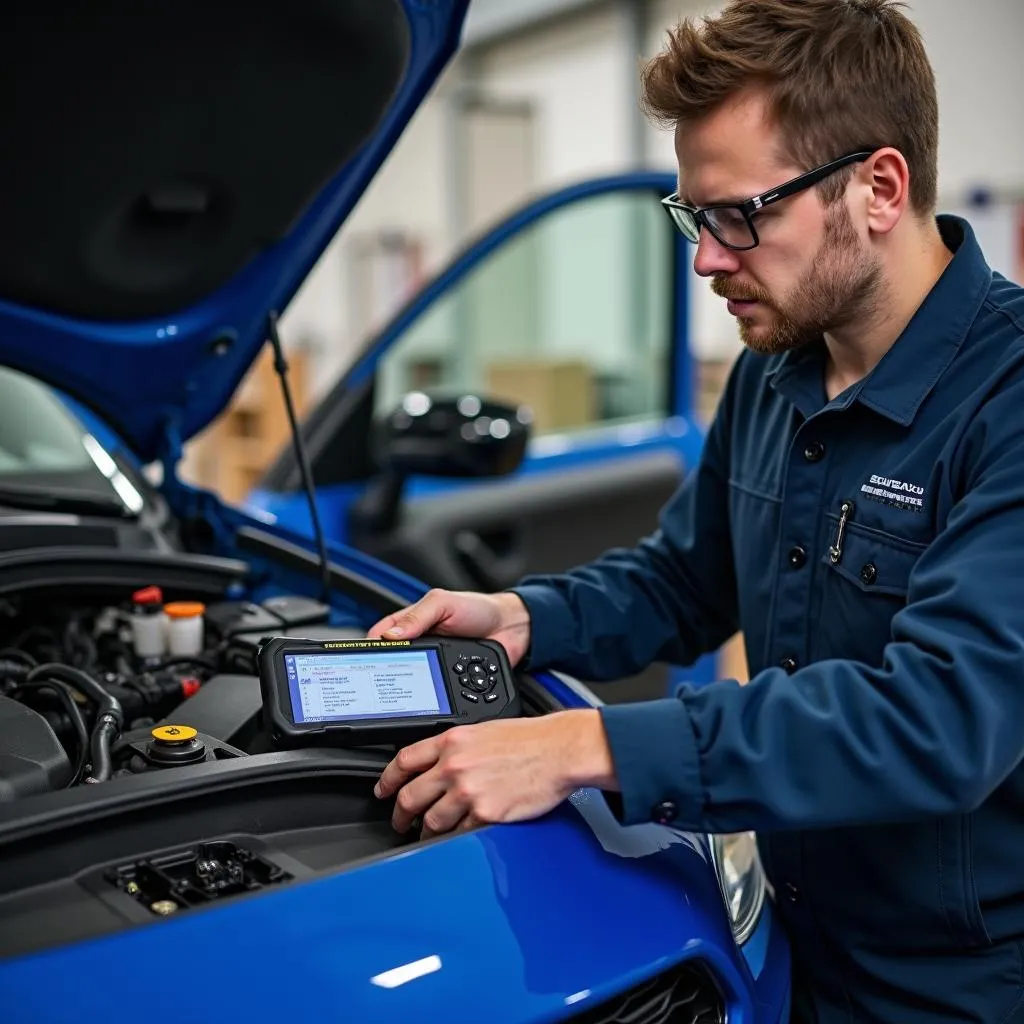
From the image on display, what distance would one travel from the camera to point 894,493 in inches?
50.6

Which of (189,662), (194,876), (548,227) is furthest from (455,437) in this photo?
(548,227)

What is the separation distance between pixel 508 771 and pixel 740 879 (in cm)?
48

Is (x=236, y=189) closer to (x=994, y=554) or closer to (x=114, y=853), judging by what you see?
(x=114, y=853)

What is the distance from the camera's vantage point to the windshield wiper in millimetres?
1822

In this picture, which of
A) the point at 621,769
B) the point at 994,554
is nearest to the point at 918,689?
the point at 994,554

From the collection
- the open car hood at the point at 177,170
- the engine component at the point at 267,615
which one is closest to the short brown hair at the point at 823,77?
the open car hood at the point at 177,170

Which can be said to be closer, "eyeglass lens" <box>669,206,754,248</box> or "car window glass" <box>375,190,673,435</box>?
"eyeglass lens" <box>669,206,754,248</box>

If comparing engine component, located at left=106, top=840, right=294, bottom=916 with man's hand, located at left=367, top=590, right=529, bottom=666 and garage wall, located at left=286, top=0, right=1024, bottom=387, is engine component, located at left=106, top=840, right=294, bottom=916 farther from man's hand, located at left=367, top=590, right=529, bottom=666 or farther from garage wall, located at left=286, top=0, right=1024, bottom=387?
garage wall, located at left=286, top=0, right=1024, bottom=387

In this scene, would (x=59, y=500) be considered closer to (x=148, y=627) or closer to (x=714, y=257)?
(x=148, y=627)

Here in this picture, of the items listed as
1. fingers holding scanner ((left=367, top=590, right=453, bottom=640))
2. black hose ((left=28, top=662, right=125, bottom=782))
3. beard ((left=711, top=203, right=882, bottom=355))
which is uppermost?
beard ((left=711, top=203, right=882, bottom=355))

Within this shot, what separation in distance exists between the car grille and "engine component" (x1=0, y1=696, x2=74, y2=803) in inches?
19.9

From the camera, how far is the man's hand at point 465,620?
136 cm

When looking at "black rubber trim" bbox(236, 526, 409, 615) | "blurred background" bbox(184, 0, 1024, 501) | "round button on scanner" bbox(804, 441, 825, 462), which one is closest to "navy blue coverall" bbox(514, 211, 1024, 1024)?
"round button on scanner" bbox(804, 441, 825, 462)

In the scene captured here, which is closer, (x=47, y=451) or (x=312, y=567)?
(x=312, y=567)
